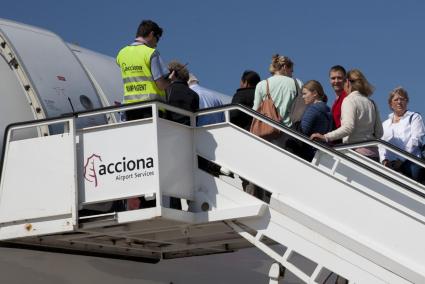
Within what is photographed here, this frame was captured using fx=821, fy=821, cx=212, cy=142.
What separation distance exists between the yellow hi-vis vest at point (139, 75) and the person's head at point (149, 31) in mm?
133

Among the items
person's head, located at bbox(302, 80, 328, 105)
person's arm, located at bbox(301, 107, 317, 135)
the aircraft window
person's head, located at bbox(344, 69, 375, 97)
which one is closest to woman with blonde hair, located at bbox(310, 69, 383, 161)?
person's head, located at bbox(344, 69, 375, 97)

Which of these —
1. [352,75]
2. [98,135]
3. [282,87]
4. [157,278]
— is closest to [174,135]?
[98,135]

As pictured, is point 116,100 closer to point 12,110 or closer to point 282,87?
point 12,110

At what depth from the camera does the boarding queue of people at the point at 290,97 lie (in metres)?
9.02

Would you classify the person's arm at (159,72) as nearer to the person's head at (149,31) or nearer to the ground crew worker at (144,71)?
the ground crew worker at (144,71)

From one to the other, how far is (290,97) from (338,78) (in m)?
0.83

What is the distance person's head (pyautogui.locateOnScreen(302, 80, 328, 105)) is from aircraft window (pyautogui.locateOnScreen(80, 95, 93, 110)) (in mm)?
3317

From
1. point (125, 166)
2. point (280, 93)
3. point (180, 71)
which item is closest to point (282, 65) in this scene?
point (280, 93)

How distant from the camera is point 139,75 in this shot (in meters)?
9.20

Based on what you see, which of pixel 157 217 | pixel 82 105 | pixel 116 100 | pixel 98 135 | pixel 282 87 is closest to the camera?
pixel 157 217

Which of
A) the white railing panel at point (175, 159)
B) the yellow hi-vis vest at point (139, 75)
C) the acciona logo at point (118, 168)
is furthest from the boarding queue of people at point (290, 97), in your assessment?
the acciona logo at point (118, 168)

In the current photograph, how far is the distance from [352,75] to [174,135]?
2229 mm

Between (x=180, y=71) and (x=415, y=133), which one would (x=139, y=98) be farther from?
(x=415, y=133)

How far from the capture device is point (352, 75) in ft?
30.8
